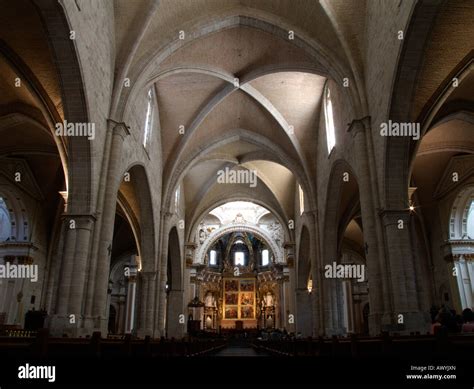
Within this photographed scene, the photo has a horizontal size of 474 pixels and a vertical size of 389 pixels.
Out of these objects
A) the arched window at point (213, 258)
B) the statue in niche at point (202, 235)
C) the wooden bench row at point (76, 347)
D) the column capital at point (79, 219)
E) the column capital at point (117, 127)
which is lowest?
the wooden bench row at point (76, 347)

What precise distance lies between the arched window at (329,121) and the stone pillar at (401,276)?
634 centimetres

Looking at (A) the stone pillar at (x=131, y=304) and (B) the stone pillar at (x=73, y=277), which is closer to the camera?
(B) the stone pillar at (x=73, y=277)

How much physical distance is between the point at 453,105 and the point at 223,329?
107 feet

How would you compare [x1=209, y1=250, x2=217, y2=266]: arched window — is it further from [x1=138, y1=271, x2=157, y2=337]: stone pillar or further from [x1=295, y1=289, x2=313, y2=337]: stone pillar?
[x1=138, y1=271, x2=157, y2=337]: stone pillar

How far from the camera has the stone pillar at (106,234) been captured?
10578 mm

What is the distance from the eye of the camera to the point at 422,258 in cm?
2092

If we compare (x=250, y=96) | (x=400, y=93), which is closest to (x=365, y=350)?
(x=400, y=93)

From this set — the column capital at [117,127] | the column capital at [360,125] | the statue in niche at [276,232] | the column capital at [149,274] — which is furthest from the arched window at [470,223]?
the statue in niche at [276,232]

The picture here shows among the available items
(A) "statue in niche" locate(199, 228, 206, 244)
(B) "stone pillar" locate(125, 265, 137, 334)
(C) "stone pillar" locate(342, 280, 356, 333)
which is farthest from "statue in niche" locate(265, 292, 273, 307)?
(B) "stone pillar" locate(125, 265, 137, 334)

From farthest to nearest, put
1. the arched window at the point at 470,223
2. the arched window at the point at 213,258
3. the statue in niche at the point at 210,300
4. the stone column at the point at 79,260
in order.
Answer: the arched window at the point at 213,258, the statue in niche at the point at 210,300, the arched window at the point at 470,223, the stone column at the point at 79,260

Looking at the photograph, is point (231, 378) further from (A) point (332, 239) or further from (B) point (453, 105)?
(A) point (332, 239)

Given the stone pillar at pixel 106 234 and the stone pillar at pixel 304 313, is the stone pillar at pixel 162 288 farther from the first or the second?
the stone pillar at pixel 304 313

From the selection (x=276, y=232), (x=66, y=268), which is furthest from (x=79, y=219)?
(x=276, y=232)

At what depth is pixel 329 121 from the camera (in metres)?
17.5
